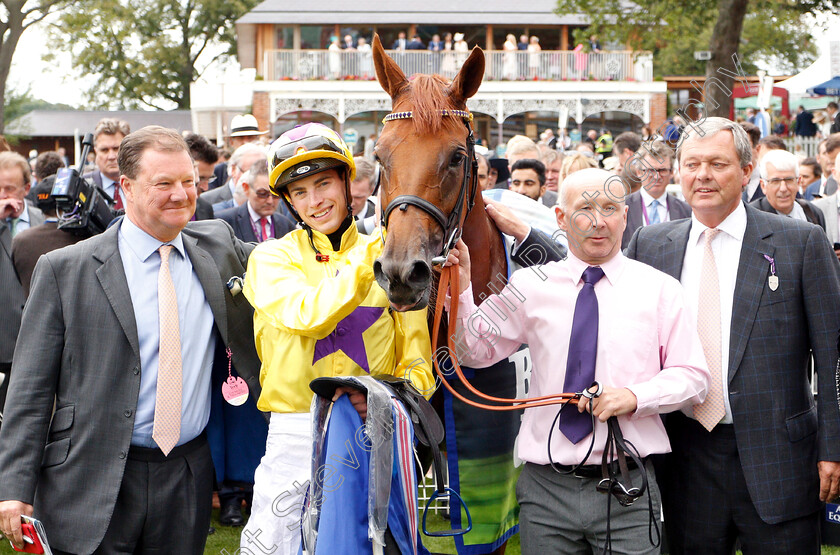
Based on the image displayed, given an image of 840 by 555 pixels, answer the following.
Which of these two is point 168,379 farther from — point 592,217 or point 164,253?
point 592,217

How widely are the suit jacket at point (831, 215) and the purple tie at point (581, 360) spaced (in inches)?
172

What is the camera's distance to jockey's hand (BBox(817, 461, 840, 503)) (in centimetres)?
283

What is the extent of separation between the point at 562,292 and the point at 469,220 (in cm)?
45

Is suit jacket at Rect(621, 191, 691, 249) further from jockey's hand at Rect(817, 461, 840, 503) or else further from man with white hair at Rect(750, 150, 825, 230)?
jockey's hand at Rect(817, 461, 840, 503)

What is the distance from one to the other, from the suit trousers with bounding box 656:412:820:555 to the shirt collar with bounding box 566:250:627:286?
647 millimetres

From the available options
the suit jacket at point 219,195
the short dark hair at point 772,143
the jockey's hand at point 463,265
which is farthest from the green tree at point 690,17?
the jockey's hand at point 463,265

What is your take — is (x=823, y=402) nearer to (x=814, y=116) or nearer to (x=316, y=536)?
(x=316, y=536)

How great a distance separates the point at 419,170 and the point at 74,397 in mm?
1366

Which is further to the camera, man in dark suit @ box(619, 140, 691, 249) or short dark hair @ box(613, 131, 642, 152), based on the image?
short dark hair @ box(613, 131, 642, 152)

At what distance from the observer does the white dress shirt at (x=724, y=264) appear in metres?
2.92

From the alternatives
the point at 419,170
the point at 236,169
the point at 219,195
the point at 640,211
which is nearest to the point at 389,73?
the point at 419,170

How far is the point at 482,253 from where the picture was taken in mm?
3061

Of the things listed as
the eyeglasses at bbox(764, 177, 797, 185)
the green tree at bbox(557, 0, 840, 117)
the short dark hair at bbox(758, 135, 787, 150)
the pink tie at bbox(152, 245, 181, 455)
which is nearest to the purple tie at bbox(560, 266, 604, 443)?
the pink tie at bbox(152, 245, 181, 455)

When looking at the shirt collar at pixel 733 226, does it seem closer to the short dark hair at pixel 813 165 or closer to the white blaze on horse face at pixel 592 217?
the white blaze on horse face at pixel 592 217
